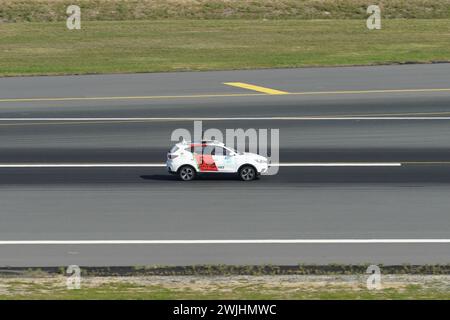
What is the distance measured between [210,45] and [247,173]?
32669mm

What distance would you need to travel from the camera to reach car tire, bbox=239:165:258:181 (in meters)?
34.4

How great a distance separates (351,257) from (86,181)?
11974 mm

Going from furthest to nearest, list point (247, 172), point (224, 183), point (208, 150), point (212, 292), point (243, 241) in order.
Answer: point (208, 150)
point (247, 172)
point (224, 183)
point (243, 241)
point (212, 292)

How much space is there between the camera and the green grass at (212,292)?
21.7 meters

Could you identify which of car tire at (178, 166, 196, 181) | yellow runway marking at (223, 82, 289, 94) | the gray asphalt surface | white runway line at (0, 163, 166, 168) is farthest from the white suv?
yellow runway marking at (223, 82, 289, 94)

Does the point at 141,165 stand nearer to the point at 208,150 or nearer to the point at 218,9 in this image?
the point at 208,150

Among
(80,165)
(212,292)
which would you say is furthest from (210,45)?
(212,292)

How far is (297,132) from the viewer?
43.0m

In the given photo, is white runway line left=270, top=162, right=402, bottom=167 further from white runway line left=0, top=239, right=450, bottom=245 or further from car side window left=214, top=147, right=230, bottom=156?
white runway line left=0, top=239, right=450, bottom=245

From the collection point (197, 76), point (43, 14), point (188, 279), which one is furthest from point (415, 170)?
point (43, 14)

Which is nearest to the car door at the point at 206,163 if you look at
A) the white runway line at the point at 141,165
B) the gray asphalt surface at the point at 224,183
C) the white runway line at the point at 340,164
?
the gray asphalt surface at the point at 224,183

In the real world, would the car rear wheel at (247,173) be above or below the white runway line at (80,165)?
below

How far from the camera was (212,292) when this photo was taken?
22.2 m

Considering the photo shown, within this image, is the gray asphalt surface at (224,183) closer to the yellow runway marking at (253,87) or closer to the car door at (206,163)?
the car door at (206,163)
